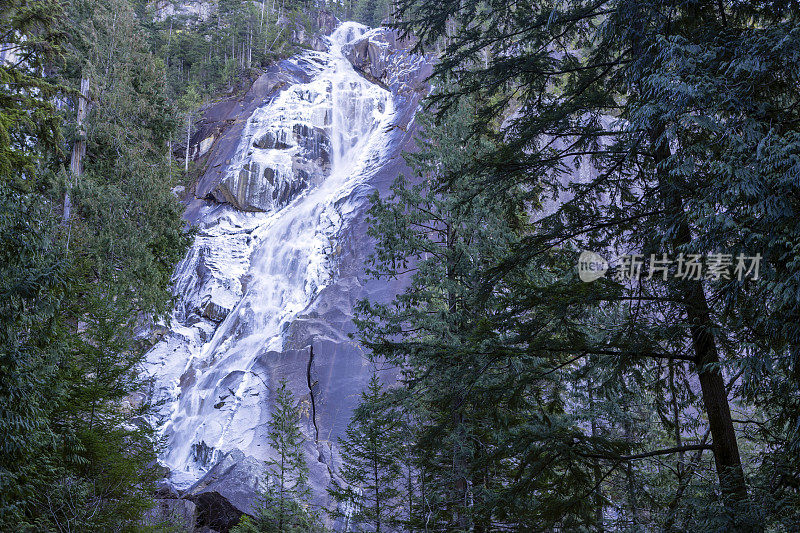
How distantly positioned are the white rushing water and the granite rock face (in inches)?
2.9

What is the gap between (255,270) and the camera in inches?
1141

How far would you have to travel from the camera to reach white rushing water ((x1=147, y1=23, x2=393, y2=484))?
22234mm

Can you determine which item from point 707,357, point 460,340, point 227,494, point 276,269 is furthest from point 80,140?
point 707,357

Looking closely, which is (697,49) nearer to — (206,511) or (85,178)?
(85,178)

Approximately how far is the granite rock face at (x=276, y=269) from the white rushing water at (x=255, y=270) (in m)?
0.07

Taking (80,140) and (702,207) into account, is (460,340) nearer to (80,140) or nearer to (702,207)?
(702,207)

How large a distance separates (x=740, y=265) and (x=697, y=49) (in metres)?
1.65

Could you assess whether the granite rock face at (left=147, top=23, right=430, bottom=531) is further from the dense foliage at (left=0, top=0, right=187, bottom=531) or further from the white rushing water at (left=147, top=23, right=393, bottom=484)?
the dense foliage at (left=0, top=0, right=187, bottom=531)

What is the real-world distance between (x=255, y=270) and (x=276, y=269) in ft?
4.27

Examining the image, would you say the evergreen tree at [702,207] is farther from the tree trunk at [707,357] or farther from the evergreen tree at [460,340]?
the evergreen tree at [460,340]

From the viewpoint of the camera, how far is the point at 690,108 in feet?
13.3

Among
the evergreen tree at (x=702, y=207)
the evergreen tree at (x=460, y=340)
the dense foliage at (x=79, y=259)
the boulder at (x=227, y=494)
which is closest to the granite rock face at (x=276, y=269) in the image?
the boulder at (x=227, y=494)

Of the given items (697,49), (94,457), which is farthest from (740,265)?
(94,457)

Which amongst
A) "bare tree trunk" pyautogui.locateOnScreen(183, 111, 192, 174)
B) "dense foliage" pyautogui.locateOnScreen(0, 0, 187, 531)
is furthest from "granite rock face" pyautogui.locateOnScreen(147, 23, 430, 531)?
"dense foliage" pyautogui.locateOnScreen(0, 0, 187, 531)
